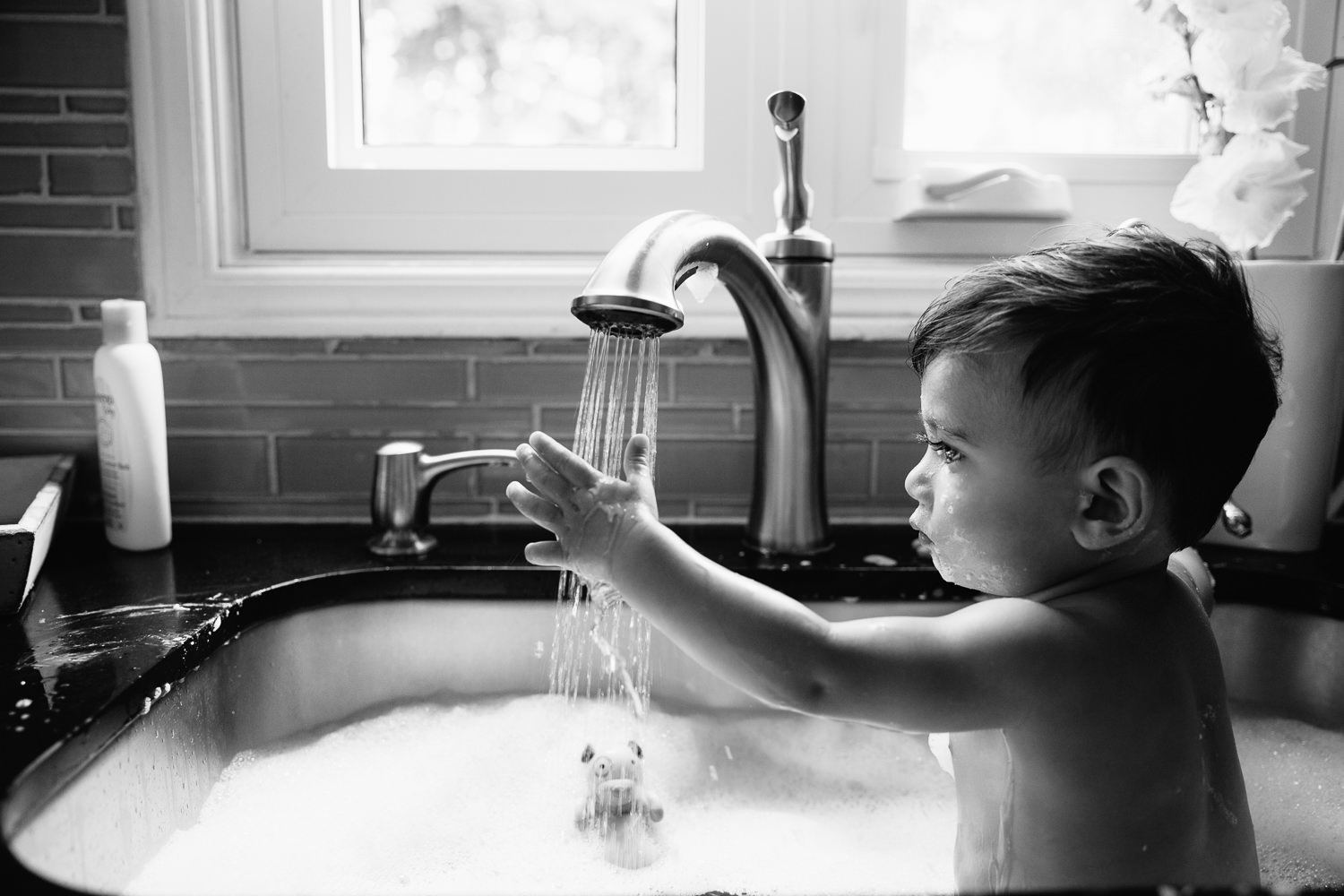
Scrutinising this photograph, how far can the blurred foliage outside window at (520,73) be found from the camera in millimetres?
1263

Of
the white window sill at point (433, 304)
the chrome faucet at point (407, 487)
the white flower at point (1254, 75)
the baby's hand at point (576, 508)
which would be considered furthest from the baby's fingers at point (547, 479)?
the white flower at point (1254, 75)

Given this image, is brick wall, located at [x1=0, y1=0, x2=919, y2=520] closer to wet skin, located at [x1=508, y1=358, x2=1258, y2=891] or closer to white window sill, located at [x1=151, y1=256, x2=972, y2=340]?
white window sill, located at [x1=151, y1=256, x2=972, y2=340]

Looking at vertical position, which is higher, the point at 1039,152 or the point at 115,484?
the point at 1039,152

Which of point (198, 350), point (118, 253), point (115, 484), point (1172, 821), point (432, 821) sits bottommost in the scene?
point (432, 821)

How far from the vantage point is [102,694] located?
0.66m

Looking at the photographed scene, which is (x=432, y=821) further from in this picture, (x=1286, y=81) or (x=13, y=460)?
(x=1286, y=81)

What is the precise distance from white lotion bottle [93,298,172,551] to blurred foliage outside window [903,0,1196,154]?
895mm

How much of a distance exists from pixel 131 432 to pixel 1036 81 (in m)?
1.12

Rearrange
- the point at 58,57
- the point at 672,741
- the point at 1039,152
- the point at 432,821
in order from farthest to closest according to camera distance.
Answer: the point at 1039,152 → the point at 58,57 → the point at 672,741 → the point at 432,821

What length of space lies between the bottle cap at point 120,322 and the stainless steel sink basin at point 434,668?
30 centimetres

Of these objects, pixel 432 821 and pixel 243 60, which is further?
pixel 243 60

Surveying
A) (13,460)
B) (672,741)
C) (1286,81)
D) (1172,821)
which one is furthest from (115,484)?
(1286,81)

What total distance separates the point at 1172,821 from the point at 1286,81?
74 cm

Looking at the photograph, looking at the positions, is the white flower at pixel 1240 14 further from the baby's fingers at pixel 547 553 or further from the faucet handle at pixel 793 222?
the baby's fingers at pixel 547 553
